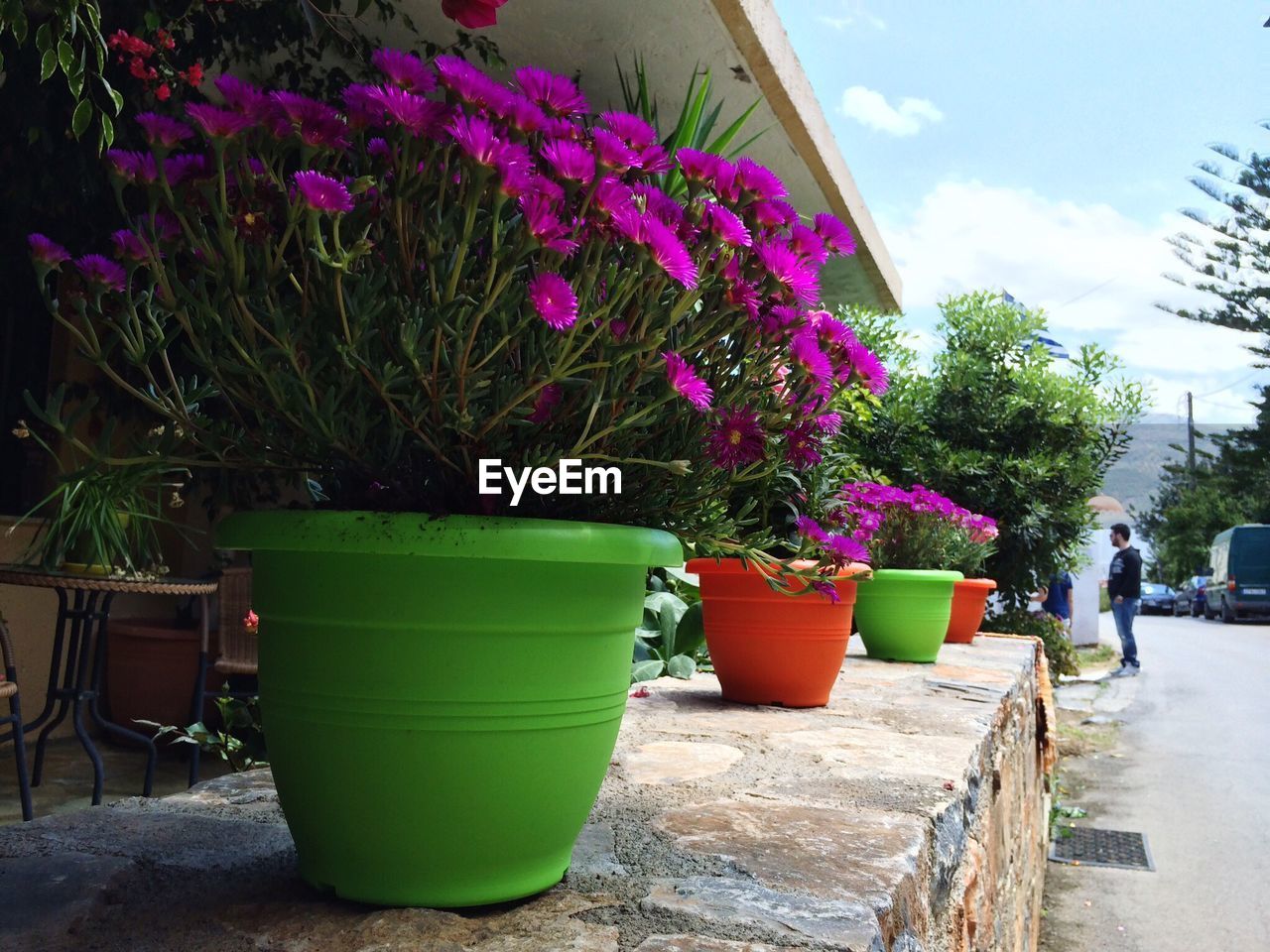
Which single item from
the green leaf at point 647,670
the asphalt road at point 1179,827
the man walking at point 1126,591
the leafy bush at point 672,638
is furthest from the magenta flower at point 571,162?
the man walking at point 1126,591

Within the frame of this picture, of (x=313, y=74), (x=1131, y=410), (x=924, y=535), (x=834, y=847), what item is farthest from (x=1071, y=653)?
(x=834, y=847)

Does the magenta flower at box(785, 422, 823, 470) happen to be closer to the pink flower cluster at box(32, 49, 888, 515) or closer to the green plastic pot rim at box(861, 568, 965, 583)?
the pink flower cluster at box(32, 49, 888, 515)

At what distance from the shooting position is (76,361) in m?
4.42

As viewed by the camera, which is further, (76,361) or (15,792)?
(76,361)

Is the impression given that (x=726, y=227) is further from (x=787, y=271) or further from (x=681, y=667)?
(x=681, y=667)

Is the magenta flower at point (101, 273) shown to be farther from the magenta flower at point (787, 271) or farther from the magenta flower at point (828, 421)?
the magenta flower at point (828, 421)

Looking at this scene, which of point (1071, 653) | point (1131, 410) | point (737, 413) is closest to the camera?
point (737, 413)

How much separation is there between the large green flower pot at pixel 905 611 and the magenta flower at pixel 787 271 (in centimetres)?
270

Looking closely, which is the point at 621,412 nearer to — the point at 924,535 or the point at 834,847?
the point at 834,847

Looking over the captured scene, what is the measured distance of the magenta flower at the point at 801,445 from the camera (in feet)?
4.39

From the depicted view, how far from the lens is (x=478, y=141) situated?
831 mm

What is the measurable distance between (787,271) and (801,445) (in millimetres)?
323

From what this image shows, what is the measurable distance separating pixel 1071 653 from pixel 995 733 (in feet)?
27.9

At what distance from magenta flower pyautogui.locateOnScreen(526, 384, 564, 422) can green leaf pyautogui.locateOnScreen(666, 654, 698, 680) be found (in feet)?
7.37
